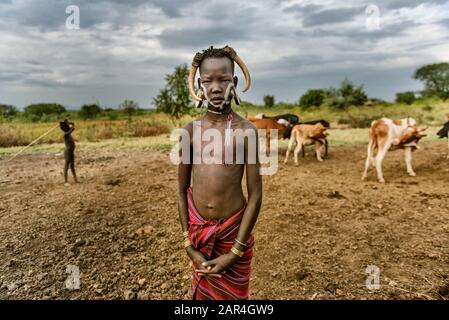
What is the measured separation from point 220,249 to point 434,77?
162ft

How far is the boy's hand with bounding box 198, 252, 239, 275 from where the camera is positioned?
168 cm

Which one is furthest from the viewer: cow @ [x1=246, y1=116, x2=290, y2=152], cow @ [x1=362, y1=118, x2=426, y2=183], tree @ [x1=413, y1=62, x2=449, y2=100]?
tree @ [x1=413, y1=62, x2=449, y2=100]

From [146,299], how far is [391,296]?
1994mm

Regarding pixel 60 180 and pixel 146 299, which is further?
pixel 60 180

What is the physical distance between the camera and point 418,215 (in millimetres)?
4566

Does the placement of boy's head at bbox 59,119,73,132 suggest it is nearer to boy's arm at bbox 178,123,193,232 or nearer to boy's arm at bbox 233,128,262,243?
boy's arm at bbox 178,123,193,232

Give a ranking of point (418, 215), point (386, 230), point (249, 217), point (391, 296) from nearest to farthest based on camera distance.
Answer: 1. point (249, 217)
2. point (391, 296)
3. point (386, 230)
4. point (418, 215)

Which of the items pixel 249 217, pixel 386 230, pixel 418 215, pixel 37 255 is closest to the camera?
pixel 249 217

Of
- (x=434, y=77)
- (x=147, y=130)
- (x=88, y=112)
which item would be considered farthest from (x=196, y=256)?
(x=434, y=77)

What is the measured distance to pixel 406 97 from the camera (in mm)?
35406

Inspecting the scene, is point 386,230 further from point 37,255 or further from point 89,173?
point 89,173

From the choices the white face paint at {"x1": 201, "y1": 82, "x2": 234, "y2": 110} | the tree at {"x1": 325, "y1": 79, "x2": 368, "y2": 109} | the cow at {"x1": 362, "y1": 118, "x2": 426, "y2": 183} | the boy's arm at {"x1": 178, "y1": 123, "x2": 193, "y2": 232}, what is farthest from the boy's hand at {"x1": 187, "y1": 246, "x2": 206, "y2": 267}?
the tree at {"x1": 325, "y1": 79, "x2": 368, "y2": 109}

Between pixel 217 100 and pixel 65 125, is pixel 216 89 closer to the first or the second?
pixel 217 100

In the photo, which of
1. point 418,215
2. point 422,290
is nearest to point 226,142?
point 422,290
